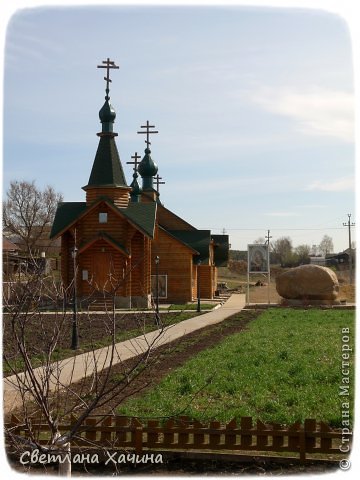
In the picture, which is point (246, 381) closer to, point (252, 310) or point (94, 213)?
point (252, 310)

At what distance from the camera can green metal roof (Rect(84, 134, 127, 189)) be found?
2969 cm

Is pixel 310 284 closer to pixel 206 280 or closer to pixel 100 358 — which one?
pixel 206 280

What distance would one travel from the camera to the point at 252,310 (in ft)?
91.2

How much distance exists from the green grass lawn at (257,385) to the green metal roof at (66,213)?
17686mm

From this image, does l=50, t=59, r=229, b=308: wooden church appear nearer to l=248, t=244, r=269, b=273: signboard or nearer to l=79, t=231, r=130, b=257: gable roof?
l=79, t=231, r=130, b=257: gable roof

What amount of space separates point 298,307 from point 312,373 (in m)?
18.7

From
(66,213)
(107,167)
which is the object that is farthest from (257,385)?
(66,213)

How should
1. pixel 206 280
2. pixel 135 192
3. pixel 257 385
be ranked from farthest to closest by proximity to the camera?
pixel 206 280 → pixel 135 192 → pixel 257 385

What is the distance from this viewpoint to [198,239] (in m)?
37.5

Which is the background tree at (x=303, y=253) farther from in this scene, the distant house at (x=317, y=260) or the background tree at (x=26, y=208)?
the background tree at (x=26, y=208)

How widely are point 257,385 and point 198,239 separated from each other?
92.3 feet

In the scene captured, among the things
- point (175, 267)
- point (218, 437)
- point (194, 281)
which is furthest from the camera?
point (194, 281)

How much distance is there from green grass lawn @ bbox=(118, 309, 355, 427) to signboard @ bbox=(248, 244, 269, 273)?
A: 1742 centimetres

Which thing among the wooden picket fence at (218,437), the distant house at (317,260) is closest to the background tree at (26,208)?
the wooden picket fence at (218,437)
